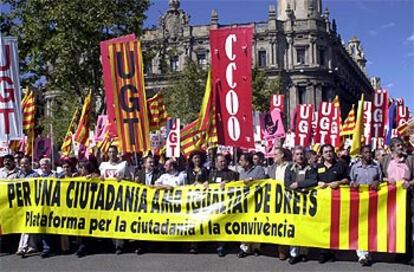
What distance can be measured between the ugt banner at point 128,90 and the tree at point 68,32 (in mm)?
14439

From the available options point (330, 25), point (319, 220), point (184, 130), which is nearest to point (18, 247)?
point (319, 220)

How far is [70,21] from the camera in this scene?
915 inches

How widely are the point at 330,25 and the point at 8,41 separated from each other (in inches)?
3005

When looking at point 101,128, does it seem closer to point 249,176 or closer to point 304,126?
point 304,126

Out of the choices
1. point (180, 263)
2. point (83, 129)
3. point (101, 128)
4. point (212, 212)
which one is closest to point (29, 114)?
point (83, 129)

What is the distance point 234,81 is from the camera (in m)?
8.89

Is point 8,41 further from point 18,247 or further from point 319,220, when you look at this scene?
point 319,220

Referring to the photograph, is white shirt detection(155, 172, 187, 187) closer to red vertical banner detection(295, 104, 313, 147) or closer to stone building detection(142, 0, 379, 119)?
red vertical banner detection(295, 104, 313, 147)

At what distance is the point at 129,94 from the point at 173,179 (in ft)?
5.51

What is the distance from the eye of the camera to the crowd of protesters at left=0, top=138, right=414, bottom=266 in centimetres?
781

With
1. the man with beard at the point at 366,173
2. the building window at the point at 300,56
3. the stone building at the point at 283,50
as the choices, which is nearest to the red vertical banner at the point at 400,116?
the man with beard at the point at 366,173

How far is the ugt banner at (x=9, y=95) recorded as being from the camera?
897cm

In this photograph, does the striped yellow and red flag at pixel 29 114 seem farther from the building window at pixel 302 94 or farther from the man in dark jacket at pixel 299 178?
the building window at pixel 302 94

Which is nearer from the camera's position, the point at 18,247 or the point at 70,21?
the point at 18,247
